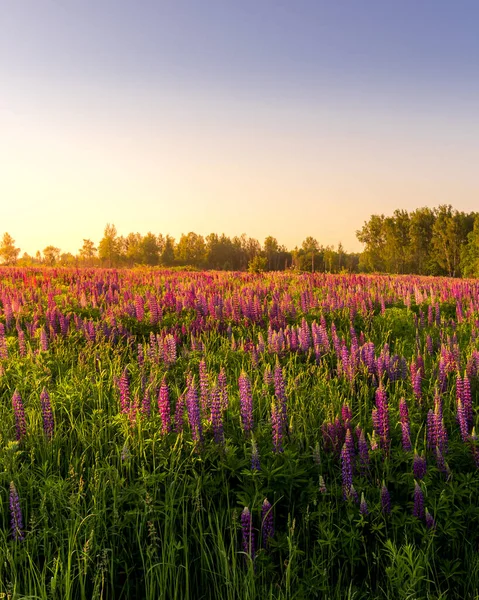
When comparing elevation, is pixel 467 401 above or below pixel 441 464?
above

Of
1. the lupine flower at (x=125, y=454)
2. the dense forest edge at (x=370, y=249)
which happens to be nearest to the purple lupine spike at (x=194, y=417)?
the lupine flower at (x=125, y=454)

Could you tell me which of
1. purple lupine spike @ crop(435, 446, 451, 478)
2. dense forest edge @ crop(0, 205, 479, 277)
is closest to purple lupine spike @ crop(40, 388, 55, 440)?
purple lupine spike @ crop(435, 446, 451, 478)

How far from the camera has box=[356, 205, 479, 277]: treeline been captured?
98188 millimetres

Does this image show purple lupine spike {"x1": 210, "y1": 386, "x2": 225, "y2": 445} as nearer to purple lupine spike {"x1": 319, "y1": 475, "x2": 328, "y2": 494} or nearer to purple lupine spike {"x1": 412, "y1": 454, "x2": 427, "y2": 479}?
purple lupine spike {"x1": 319, "y1": 475, "x2": 328, "y2": 494}

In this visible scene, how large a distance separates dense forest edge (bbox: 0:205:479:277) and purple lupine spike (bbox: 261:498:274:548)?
75404 mm

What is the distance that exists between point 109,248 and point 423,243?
8119 centimetres

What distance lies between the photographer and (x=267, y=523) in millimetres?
2906

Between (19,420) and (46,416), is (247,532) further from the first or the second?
(19,420)

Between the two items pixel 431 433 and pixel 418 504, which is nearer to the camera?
pixel 418 504

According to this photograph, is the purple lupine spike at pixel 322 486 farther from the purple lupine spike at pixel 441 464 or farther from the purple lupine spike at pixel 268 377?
the purple lupine spike at pixel 268 377

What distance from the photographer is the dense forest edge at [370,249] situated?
328ft

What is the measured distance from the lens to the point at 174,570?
2.63 meters

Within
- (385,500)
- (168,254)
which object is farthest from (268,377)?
(168,254)

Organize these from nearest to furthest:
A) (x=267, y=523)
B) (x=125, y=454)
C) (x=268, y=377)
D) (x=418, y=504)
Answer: (x=267, y=523) < (x=418, y=504) < (x=125, y=454) < (x=268, y=377)
